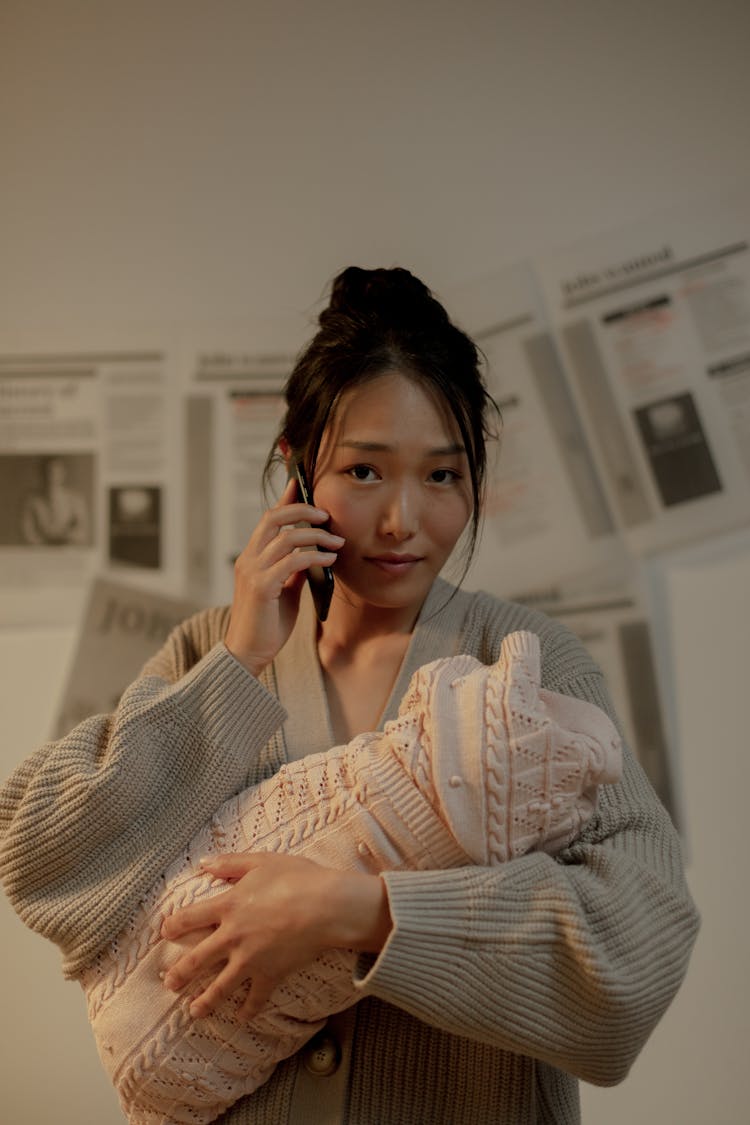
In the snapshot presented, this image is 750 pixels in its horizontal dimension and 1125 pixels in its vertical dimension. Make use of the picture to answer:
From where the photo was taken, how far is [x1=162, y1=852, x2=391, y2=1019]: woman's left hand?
1033mm

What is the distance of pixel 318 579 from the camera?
1339 millimetres

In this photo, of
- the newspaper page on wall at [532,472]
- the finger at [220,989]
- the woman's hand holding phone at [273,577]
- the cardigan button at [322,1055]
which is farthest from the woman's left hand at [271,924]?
the newspaper page on wall at [532,472]

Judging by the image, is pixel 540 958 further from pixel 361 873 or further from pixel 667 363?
pixel 667 363

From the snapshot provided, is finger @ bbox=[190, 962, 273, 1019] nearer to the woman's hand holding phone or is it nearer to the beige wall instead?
the woman's hand holding phone

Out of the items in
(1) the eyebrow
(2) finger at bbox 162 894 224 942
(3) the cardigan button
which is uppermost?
(1) the eyebrow

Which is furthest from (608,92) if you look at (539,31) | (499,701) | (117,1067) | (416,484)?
(117,1067)

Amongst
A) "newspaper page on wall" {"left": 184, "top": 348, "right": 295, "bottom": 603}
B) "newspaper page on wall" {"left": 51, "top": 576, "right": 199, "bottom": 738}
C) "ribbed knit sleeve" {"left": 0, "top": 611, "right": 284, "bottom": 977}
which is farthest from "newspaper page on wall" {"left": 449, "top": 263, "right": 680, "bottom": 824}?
"ribbed knit sleeve" {"left": 0, "top": 611, "right": 284, "bottom": 977}

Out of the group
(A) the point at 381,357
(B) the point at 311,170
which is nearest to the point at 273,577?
(A) the point at 381,357

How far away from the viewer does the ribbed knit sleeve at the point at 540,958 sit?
1.03 m

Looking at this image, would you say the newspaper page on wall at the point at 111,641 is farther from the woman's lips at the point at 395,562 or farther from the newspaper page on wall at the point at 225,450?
the woman's lips at the point at 395,562

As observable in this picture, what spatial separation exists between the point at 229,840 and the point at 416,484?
0.45m

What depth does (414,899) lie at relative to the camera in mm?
1029

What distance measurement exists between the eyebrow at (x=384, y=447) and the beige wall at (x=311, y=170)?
1.10 meters

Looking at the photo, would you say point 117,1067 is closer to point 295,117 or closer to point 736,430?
point 736,430
